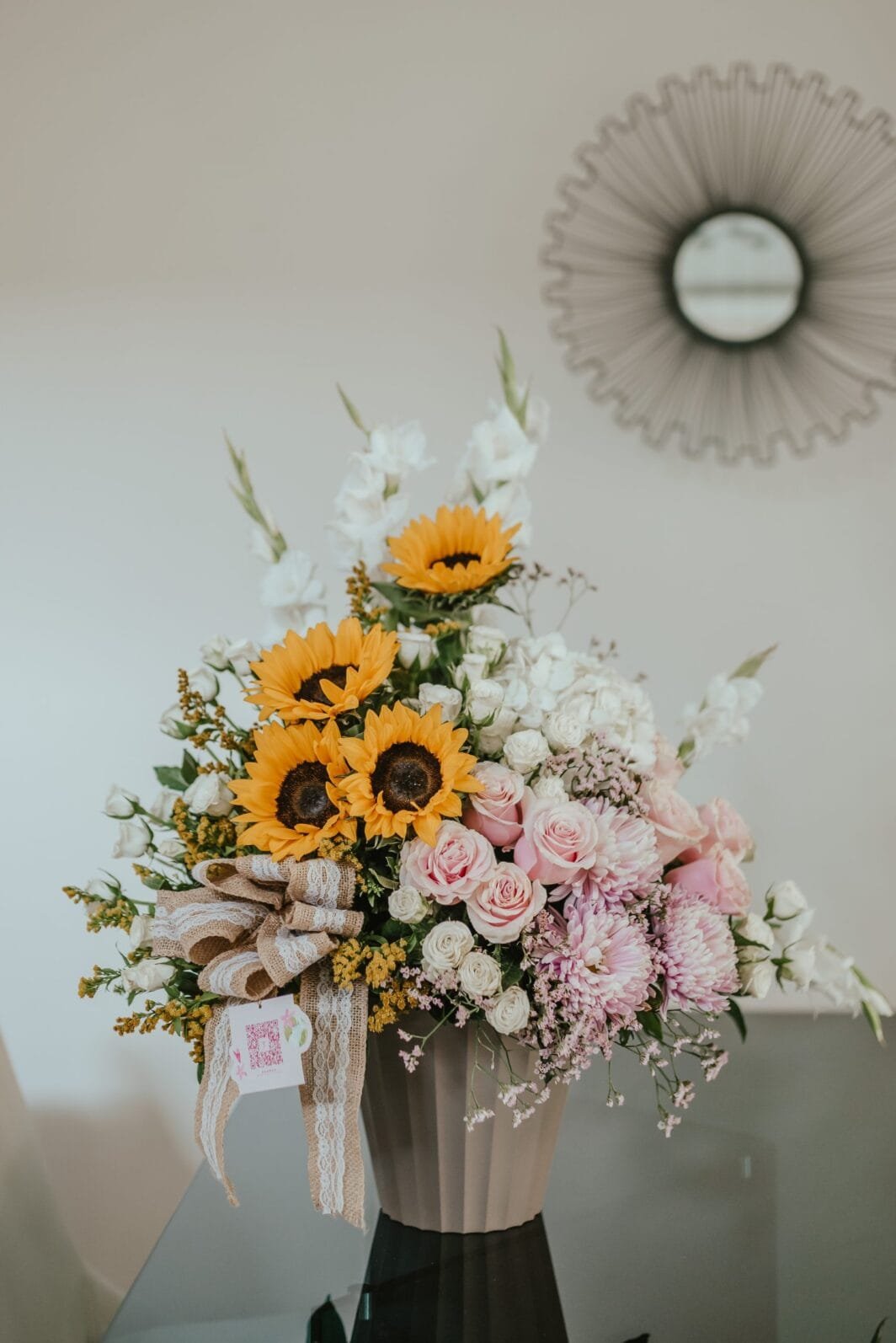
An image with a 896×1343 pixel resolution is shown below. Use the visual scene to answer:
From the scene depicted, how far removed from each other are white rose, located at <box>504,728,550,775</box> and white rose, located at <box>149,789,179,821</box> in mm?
286

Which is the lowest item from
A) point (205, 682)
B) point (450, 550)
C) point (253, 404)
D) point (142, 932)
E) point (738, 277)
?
point (142, 932)

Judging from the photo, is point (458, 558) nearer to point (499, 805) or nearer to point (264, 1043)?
point (499, 805)

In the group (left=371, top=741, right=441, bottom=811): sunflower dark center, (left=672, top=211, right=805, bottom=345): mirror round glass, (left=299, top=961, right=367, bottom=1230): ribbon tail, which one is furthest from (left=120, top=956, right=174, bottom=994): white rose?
(left=672, top=211, right=805, bottom=345): mirror round glass

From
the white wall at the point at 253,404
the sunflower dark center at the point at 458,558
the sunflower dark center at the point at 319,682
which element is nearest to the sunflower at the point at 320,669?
the sunflower dark center at the point at 319,682

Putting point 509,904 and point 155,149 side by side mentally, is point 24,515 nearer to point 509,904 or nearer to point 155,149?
point 155,149

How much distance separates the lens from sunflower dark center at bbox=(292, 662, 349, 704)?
864 millimetres

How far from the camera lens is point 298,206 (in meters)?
1.75

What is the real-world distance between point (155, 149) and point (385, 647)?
1.27 m

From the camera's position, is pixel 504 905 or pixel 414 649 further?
pixel 414 649

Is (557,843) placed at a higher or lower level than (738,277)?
lower

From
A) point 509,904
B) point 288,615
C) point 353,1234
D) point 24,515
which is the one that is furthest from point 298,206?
point 353,1234

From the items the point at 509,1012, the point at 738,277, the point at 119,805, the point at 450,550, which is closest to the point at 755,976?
the point at 509,1012

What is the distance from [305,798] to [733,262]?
4.09 feet

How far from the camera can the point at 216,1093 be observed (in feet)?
2.62
